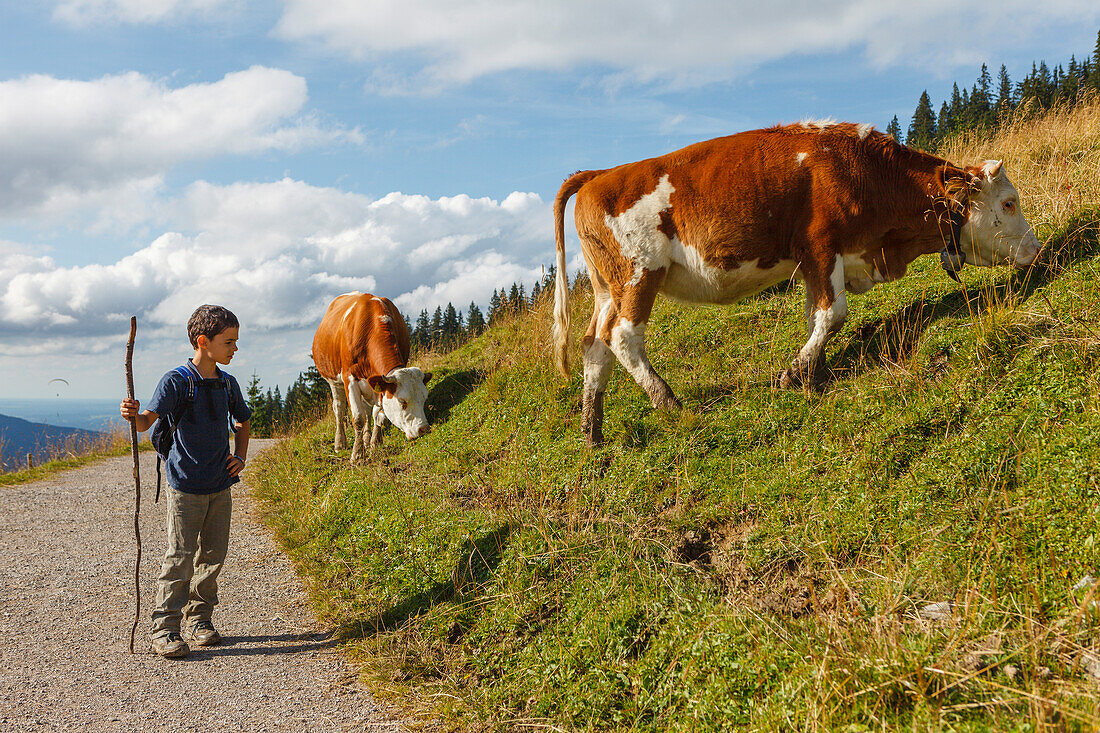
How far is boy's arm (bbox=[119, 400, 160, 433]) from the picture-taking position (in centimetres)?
473

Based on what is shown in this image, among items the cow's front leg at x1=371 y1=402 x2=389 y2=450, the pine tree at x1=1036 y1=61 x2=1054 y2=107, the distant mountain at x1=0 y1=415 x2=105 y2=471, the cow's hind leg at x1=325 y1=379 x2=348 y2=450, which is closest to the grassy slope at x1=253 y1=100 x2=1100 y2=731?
the cow's front leg at x1=371 y1=402 x2=389 y2=450

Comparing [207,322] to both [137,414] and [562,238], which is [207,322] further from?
[562,238]

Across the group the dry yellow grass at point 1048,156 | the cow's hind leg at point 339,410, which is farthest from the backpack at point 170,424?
the dry yellow grass at point 1048,156

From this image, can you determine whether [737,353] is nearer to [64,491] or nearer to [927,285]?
[927,285]

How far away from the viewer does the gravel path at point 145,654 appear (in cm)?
412

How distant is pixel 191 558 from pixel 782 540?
4209 mm

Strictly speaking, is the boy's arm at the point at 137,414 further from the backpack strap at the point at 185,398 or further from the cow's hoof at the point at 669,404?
the cow's hoof at the point at 669,404

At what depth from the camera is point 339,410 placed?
1180 centimetres

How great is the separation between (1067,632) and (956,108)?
57.6 meters

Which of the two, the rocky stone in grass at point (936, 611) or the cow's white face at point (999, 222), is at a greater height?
the cow's white face at point (999, 222)

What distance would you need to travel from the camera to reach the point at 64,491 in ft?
37.3

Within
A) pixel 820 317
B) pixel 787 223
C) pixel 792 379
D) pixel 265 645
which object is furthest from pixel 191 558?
pixel 787 223

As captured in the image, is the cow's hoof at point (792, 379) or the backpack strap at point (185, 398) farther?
the cow's hoof at point (792, 379)

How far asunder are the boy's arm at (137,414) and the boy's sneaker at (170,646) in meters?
1.50
